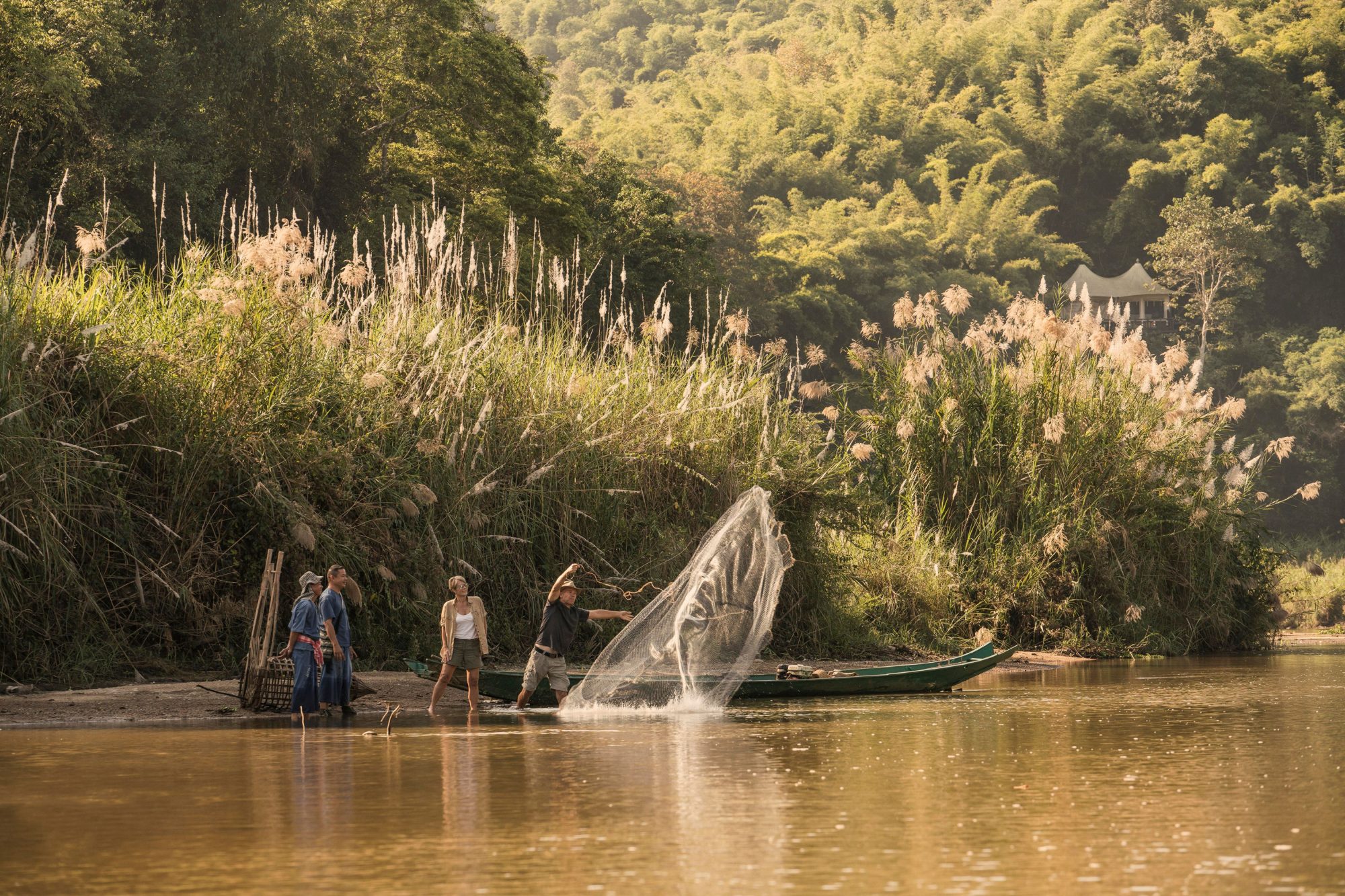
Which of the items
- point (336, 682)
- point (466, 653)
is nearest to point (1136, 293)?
point (466, 653)

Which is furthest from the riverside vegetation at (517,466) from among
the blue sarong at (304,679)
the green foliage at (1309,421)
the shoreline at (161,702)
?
the green foliage at (1309,421)

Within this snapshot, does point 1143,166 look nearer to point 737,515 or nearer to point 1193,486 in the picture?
point 1193,486

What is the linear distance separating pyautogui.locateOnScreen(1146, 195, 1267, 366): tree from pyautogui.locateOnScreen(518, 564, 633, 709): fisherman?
68.8 m

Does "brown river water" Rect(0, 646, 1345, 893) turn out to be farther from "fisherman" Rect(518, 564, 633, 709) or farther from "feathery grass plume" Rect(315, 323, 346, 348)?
"feathery grass plume" Rect(315, 323, 346, 348)

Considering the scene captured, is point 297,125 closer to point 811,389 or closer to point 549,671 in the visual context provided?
point 811,389

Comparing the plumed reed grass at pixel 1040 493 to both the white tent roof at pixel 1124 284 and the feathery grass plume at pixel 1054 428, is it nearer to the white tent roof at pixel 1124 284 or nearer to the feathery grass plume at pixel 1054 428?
the feathery grass plume at pixel 1054 428

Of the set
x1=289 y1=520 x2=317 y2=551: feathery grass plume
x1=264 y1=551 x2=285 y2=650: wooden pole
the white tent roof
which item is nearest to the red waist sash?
x1=264 y1=551 x2=285 y2=650: wooden pole

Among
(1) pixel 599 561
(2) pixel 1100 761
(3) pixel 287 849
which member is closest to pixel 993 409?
(1) pixel 599 561

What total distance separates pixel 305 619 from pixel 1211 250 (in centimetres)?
7206

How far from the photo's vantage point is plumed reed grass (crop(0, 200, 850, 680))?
18.1 metres

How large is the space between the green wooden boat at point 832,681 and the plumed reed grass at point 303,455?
5.07 feet

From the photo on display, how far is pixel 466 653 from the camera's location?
17.3 meters

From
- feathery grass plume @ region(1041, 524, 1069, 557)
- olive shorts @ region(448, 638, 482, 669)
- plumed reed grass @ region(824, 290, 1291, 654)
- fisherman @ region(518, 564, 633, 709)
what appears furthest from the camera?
plumed reed grass @ region(824, 290, 1291, 654)

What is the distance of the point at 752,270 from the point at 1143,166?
1271 inches
